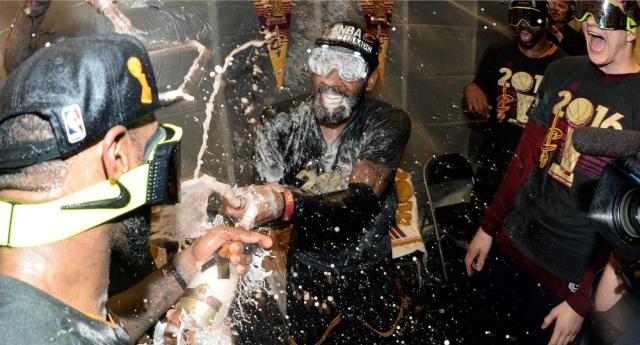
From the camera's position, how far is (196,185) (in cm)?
494

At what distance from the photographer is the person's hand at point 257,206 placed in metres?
3.45

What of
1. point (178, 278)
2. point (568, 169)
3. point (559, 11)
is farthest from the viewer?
point (559, 11)

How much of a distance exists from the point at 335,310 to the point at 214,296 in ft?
5.05

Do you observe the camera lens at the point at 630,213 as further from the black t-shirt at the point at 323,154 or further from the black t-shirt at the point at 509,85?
the black t-shirt at the point at 509,85

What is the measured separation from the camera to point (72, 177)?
198cm

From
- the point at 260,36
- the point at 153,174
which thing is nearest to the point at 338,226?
the point at 153,174

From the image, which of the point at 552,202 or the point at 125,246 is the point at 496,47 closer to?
the point at 552,202

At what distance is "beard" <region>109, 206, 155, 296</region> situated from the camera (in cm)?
224

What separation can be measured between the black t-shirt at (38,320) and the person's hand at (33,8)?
12.4 ft

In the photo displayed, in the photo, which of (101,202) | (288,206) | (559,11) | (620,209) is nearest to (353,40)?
(288,206)

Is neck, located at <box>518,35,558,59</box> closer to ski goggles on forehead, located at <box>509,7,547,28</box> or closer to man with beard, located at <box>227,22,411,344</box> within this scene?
ski goggles on forehead, located at <box>509,7,547,28</box>

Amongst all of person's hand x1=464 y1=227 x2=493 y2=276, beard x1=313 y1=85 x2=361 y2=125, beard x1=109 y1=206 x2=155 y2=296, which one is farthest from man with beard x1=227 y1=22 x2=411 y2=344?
beard x1=109 y1=206 x2=155 y2=296

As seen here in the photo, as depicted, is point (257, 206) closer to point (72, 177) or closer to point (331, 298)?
point (331, 298)

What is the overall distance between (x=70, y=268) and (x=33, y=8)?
3770mm
